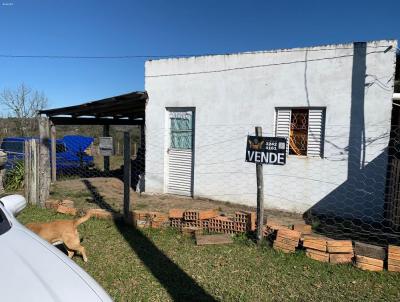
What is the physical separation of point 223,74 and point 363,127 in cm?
353

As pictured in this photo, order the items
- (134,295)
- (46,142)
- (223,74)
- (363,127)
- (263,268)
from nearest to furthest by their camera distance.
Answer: (134,295) < (263,268) < (363,127) < (46,142) < (223,74)

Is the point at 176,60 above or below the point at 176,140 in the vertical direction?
above

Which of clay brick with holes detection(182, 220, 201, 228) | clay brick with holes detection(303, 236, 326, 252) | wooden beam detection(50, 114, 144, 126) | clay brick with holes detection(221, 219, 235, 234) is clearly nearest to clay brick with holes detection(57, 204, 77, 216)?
clay brick with holes detection(182, 220, 201, 228)

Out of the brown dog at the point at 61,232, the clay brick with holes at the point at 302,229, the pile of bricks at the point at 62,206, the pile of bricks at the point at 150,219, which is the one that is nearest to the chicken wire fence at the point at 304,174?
the clay brick with holes at the point at 302,229

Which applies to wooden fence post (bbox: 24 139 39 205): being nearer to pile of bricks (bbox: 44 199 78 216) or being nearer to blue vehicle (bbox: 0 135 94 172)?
pile of bricks (bbox: 44 199 78 216)

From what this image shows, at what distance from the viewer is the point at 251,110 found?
29.4 ft

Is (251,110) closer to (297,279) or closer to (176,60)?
(176,60)

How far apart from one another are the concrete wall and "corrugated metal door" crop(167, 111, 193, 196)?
0.72 feet

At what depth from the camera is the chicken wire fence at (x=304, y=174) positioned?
744 cm

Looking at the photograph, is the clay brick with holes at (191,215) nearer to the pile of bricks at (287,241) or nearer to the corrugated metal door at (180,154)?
the pile of bricks at (287,241)

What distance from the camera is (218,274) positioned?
15.6 feet

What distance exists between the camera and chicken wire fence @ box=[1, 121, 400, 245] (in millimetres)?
7438

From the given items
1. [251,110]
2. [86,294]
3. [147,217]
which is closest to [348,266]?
[147,217]

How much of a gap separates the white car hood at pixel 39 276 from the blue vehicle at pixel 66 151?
10811 millimetres
